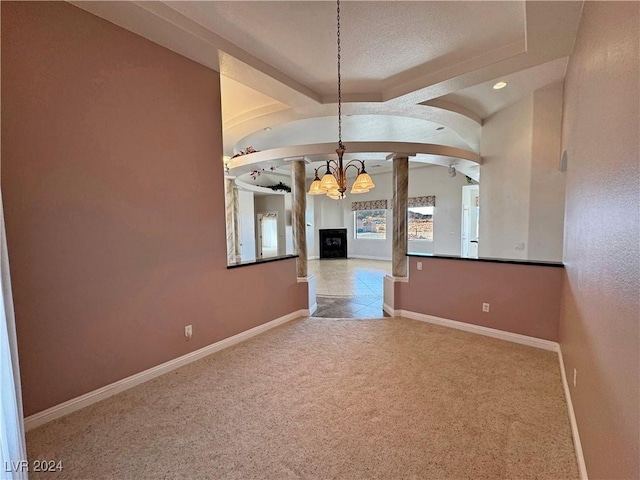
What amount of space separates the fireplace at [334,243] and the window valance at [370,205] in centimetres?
110

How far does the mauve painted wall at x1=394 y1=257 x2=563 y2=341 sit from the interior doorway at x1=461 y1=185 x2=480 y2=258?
4919 millimetres

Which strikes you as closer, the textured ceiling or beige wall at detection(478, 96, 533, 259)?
the textured ceiling

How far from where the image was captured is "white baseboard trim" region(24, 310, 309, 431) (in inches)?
78.5

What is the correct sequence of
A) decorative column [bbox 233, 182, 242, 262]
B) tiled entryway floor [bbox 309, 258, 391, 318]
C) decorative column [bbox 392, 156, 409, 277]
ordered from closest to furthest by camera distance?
decorative column [bbox 392, 156, 409, 277], tiled entryway floor [bbox 309, 258, 391, 318], decorative column [bbox 233, 182, 242, 262]

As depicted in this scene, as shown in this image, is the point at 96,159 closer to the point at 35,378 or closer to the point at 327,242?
the point at 35,378

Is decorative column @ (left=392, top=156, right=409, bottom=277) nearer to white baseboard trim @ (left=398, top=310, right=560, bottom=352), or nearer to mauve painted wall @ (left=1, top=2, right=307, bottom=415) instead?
white baseboard trim @ (left=398, top=310, right=560, bottom=352)

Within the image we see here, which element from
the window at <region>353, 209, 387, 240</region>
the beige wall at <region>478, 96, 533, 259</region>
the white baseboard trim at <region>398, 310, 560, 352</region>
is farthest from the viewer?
the window at <region>353, 209, 387, 240</region>

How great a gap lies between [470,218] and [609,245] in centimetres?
768

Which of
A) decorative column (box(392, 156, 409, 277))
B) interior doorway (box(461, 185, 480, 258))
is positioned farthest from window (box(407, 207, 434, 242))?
decorative column (box(392, 156, 409, 277))

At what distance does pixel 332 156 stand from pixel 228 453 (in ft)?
12.7

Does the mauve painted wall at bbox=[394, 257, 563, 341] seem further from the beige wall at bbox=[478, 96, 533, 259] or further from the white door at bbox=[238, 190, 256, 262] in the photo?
the white door at bbox=[238, 190, 256, 262]

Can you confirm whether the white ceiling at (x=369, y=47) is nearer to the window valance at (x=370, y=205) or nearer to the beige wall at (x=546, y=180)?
the beige wall at (x=546, y=180)

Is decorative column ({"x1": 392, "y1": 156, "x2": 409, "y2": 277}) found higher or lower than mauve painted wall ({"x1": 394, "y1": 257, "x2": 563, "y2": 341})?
higher

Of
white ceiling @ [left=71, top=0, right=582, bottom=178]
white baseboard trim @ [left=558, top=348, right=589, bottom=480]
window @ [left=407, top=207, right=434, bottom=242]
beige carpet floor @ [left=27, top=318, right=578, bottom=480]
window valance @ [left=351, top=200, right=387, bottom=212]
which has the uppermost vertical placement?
white ceiling @ [left=71, top=0, right=582, bottom=178]
